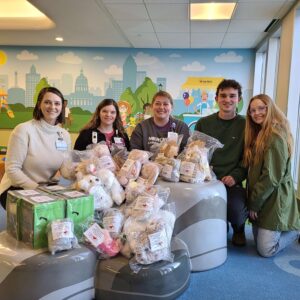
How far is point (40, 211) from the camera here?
1.34 metres

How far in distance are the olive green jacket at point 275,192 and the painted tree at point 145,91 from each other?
3780 millimetres

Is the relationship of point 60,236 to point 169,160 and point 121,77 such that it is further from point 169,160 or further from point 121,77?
point 121,77

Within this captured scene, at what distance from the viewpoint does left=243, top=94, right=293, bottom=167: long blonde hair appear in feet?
6.92

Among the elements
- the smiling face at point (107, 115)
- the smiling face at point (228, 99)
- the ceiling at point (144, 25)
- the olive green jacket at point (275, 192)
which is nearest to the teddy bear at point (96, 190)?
the smiling face at point (107, 115)

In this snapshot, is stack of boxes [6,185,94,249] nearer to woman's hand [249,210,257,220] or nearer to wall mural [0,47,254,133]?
woman's hand [249,210,257,220]

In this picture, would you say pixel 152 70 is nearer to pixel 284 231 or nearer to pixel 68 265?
pixel 284 231

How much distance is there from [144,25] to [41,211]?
11.8ft

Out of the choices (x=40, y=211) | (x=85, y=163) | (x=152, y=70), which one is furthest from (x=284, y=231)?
(x=152, y=70)

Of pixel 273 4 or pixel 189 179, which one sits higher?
pixel 273 4

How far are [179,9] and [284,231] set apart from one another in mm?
2803

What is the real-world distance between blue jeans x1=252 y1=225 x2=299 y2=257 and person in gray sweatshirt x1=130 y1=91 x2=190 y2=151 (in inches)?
35.3

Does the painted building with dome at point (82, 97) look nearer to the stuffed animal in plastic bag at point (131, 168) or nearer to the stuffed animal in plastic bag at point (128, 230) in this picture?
the stuffed animal in plastic bag at point (131, 168)

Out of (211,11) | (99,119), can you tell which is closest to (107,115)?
(99,119)

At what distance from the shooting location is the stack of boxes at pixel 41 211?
1.34m
